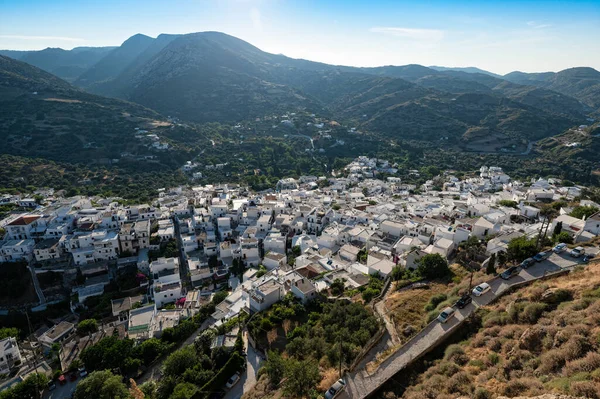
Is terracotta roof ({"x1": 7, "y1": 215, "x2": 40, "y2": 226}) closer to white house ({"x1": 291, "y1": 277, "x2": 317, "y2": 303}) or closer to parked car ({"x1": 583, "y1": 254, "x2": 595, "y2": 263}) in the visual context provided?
white house ({"x1": 291, "y1": 277, "x2": 317, "y2": 303})

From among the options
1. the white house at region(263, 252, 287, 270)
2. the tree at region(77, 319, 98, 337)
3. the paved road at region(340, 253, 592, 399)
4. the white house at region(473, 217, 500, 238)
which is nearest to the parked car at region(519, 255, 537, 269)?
the paved road at region(340, 253, 592, 399)

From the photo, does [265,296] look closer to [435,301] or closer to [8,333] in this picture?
[435,301]

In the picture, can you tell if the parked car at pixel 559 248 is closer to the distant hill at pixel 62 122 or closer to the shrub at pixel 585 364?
the shrub at pixel 585 364

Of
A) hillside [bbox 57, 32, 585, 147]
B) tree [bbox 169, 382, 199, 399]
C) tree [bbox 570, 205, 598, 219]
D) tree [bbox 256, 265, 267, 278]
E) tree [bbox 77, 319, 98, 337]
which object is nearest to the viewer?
tree [bbox 169, 382, 199, 399]

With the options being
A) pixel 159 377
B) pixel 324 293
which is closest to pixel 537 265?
pixel 324 293

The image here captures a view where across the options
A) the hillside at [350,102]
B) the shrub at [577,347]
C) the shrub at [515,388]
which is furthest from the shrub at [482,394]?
the hillside at [350,102]

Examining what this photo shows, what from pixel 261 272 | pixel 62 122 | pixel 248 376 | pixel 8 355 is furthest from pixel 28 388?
pixel 62 122

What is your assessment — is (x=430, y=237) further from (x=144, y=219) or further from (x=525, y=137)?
(x=525, y=137)
